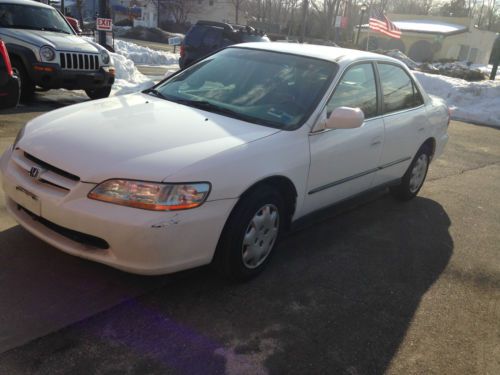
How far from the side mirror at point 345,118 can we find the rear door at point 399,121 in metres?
1.01

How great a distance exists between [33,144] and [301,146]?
1.80m

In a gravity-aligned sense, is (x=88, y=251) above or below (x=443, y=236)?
above

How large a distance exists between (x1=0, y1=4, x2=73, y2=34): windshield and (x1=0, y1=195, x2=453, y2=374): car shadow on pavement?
7.10 meters

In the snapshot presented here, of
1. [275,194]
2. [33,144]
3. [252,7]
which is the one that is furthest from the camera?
[252,7]

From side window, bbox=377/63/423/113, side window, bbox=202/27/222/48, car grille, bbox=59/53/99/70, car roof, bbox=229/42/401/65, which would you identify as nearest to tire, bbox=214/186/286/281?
car roof, bbox=229/42/401/65

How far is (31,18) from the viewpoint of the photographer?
9.13 metres

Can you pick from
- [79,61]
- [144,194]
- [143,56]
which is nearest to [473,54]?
[143,56]

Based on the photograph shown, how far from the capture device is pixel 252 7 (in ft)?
233

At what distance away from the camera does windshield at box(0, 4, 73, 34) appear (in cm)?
875

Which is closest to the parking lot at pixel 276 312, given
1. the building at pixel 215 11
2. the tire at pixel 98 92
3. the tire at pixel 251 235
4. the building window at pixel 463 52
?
the tire at pixel 251 235

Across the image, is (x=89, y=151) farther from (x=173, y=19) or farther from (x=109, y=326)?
(x=173, y=19)

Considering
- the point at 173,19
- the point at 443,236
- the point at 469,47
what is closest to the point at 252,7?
the point at 173,19

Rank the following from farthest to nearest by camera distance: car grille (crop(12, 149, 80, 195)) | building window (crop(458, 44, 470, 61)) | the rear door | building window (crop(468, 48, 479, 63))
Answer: building window (crop(468, 48, 479, 63)) < building window (crop(458, 44, 470, 61)) < the rear door < car grille (crop(12, 149, 80, 195))

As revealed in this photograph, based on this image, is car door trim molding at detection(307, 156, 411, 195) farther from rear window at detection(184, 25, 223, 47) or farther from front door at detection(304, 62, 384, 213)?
rear window at detection(184, 25, 223, 47)
